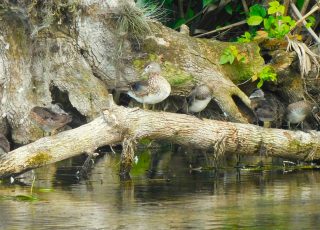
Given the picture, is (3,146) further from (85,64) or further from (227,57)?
(227,57)

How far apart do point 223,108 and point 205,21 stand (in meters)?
4.01

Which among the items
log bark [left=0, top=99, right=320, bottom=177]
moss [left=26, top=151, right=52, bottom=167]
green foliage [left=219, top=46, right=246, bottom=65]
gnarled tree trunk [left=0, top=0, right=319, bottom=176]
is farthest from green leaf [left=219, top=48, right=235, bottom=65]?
moss [left=26, top=151, right=52, bottom=167]

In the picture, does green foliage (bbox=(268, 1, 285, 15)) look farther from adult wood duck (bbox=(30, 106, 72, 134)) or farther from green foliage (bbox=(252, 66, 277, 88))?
adult wood duck (bbox=(30, 106, 72, 134))

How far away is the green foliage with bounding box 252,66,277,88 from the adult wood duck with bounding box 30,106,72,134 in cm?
386

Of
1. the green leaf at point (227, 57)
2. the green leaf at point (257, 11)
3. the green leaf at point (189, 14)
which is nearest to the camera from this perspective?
the green leaf at point (227, 57)

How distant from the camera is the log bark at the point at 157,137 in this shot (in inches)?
542

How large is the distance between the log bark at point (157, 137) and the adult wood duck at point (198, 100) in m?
1.01

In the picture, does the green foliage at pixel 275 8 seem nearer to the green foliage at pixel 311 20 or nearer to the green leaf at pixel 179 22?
the green foliage at pixel 311 20

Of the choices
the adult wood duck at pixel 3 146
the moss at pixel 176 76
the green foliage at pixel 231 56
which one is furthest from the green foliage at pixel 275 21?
the adult wood duck at pixel 3 146

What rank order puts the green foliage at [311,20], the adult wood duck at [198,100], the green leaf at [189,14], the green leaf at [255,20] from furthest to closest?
the green leaf at [189,14] → the green foliage at [311,20] → the green leaf at [255,20] → the adult wood duck at [198,100]

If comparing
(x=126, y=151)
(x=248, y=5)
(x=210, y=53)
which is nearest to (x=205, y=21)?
(x=248, y=5)

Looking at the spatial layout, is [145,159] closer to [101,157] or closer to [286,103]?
[101,157]

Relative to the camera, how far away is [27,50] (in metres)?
17.3

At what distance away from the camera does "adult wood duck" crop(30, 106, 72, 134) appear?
15094 mm
